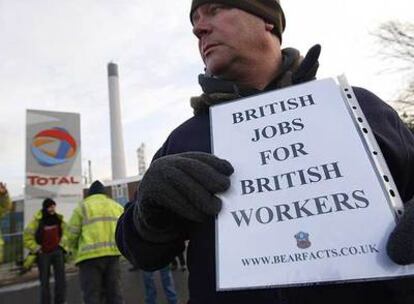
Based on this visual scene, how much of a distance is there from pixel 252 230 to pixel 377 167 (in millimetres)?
335

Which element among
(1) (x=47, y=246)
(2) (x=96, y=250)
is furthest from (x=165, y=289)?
(1) (x=47, y=246)

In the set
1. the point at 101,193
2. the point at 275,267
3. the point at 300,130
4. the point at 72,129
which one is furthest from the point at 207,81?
the point at 72,129

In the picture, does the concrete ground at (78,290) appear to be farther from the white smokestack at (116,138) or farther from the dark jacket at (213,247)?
the white smokestack at (116,138)

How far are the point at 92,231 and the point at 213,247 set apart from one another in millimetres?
4077

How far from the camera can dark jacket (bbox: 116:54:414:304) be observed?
102 centimetres

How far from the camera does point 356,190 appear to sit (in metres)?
0.97

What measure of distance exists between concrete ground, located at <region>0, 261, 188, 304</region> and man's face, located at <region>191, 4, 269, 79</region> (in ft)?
17.8

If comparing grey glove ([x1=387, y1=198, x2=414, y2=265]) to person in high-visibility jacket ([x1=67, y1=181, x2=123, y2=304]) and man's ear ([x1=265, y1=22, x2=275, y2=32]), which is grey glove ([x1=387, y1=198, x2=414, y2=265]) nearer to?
man's ear ([x1=265, y1=22, x2=275, y2=32])

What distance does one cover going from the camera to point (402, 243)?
2.73 feet

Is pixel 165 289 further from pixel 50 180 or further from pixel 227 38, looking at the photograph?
pixel 50 180

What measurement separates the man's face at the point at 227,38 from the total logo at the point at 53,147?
38.6 feet

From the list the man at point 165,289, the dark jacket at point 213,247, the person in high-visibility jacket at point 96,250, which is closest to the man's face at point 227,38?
the dark jacket at point 213,247

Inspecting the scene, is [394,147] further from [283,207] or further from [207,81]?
[207,81]

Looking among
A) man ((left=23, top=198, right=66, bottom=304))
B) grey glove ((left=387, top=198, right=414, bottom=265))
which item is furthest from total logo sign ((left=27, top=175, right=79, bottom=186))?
grey glove ((left=387, top=198, right=414, bottom=265))
